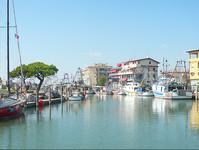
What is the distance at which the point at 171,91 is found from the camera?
71438mm

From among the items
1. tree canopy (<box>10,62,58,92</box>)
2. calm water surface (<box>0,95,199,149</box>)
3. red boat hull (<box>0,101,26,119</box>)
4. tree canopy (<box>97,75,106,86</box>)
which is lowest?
calm water surface (<box>0,95,199,149</box>)

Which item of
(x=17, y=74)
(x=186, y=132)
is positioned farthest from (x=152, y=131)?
(x=17, y=74)

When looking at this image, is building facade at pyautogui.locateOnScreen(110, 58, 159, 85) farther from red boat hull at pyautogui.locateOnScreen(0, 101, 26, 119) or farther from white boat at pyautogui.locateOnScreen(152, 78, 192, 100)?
red boat hull at pyautogui.locateOnScreen(0, 101, 26, 119)

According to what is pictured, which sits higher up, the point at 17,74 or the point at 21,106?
the point at 17,74

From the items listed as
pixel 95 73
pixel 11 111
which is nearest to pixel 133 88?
pixel 95 73

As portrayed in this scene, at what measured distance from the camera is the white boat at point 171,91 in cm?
6856

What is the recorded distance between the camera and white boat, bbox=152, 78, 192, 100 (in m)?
68.6

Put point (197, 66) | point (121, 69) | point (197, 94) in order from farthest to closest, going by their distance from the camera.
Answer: point (121, 69), point (197, 66), point (197, 94)

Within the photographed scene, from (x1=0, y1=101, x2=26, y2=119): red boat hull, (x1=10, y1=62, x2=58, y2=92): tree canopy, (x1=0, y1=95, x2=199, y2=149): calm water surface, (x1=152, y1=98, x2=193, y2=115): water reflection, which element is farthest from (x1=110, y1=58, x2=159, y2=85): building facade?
(x1=0, y1=95, x2=199, y2=149): calm water surface

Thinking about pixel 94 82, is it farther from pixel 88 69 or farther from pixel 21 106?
pixel 21 106

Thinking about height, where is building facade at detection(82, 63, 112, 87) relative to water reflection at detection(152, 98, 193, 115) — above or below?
above

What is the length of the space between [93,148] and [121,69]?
11262cm

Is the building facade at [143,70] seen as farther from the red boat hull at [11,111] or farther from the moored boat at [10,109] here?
the moored boat at [10,109]

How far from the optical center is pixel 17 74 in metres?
80.2
